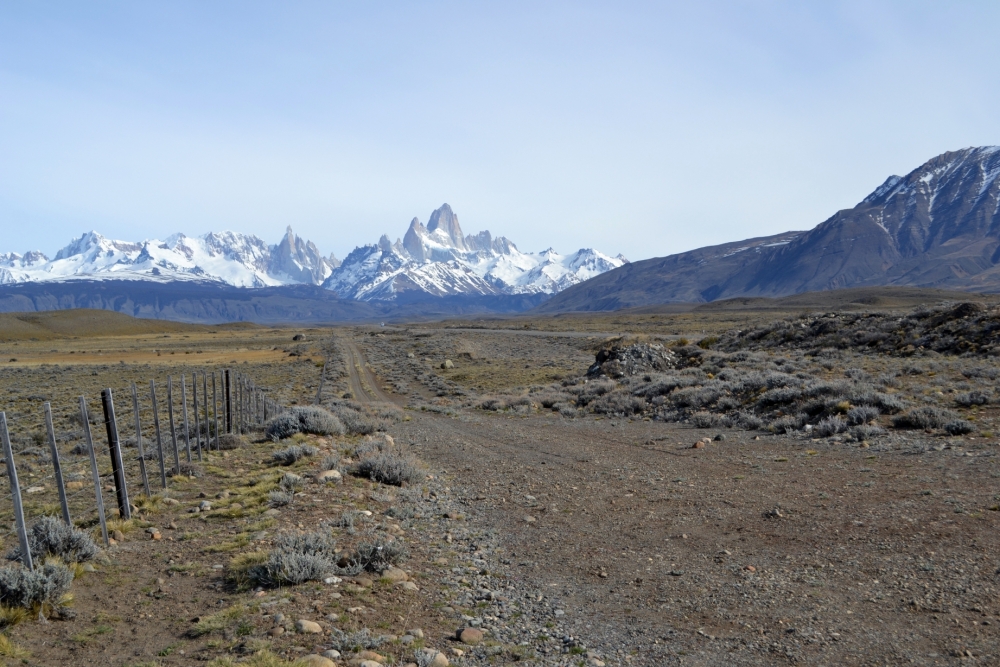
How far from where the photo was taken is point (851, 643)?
5.61 meters

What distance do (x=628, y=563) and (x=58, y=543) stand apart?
6.80m

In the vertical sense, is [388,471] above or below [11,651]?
below

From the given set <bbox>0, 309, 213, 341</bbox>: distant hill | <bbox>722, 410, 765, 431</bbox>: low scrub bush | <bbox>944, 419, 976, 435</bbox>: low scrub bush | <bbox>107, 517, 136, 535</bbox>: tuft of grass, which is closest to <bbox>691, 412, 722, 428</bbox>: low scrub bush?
<bbox>722, 410, 765, 431</bbox>: low scrub bush

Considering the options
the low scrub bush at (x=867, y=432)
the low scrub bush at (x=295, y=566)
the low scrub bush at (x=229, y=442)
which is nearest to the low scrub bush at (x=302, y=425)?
the low scrub bush at (x=229, y=442)

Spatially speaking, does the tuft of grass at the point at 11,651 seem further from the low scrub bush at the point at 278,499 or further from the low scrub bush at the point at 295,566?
the low scrub bush at the point at 278,499

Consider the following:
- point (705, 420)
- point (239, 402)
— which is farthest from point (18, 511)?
point (705, 420)

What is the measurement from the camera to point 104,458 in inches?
567

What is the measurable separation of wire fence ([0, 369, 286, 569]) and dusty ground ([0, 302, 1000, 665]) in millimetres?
665

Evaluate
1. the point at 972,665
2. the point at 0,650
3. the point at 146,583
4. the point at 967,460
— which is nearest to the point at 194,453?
the point at 146,583

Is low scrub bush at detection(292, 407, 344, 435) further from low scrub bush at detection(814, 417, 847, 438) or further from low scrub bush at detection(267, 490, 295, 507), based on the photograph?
low scrub bush at detection(814, 417, 847, 438)

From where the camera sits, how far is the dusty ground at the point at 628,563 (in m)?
5.65

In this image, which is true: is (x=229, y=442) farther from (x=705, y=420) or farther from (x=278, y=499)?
(x=705, y=420)

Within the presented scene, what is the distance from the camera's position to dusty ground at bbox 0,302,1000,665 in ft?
18.5

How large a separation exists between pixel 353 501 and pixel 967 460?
11.4 meters
